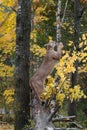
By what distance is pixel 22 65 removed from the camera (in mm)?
9359

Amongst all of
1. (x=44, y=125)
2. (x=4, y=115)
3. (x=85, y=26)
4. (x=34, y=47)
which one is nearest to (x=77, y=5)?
(x=34, y=47)

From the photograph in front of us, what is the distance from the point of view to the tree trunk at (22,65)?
30.5ft

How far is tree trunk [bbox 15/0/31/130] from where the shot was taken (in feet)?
30.5

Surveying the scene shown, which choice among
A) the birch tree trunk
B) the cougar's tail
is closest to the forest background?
the cougar's tail

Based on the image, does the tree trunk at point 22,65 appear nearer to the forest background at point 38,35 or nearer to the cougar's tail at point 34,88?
the cougar's tail at point 34,88

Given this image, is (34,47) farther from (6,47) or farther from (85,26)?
(85,26)

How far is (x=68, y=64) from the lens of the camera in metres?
8.45

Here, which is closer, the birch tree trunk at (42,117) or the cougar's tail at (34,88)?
the birch tree trunk at (42,117)

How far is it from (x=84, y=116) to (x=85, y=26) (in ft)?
15.3

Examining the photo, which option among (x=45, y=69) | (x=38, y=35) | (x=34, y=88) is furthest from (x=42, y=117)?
(x=38, y=35)

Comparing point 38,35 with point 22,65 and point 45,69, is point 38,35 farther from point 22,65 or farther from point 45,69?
point 22,65

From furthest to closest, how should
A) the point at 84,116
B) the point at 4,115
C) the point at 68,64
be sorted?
the point at 4,115
the point at 84,116
the point at 68,64

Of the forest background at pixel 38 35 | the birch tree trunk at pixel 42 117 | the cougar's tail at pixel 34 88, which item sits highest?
the forest background at pixel 38 35

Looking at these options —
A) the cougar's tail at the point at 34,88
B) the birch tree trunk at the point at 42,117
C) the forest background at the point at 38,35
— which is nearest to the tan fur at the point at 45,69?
the cougar's tail at the point at 34,88
